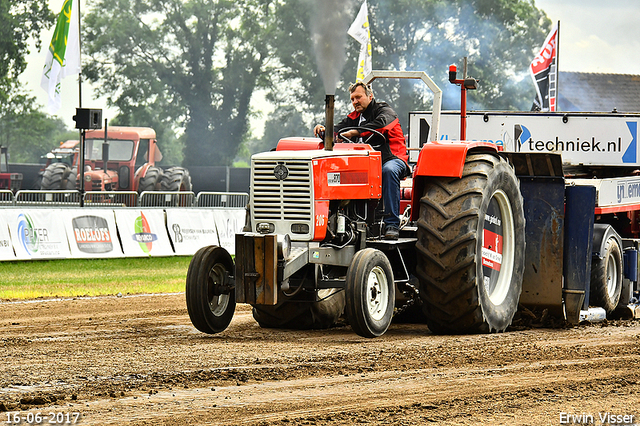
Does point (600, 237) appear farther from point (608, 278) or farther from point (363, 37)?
point (363, 37)

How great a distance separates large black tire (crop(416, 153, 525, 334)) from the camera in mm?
7047

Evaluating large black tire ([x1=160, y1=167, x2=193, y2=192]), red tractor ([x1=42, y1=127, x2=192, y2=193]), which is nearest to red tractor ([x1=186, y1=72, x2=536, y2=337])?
Answer: large black tire ([x1=160, y1=167, x2=193, y2=192])

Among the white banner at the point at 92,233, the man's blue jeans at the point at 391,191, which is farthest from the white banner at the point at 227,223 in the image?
the man's blue jeans at the point at 391,191

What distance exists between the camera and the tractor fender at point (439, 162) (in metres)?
7.30

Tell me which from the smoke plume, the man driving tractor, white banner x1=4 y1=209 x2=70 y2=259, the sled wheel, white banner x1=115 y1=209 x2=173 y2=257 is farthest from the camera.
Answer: white banner x1=115 y1=209 x2=173 y2=257

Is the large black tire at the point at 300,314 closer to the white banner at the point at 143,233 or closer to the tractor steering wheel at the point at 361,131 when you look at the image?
the tractor steering wheel at the point at 361,131

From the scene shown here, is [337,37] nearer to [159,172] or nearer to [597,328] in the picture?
[597,328]

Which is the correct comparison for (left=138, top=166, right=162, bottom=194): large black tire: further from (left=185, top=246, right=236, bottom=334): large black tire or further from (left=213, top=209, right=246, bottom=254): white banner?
(left=185, top=246, right=236, bottom=334): large black tire

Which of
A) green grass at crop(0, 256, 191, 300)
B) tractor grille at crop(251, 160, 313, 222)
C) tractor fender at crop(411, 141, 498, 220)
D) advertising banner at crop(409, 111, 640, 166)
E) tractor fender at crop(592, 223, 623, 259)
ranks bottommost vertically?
green grass at crop(0, 256, 191, 300)

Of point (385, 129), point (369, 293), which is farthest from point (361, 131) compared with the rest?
point (369, 293)

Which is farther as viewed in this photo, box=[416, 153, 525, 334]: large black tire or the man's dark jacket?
the man's dark jacket

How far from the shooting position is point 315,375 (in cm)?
545

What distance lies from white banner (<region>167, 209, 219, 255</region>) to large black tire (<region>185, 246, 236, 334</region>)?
11196mm

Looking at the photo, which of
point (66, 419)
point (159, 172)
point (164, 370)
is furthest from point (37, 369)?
point (159, 172)
